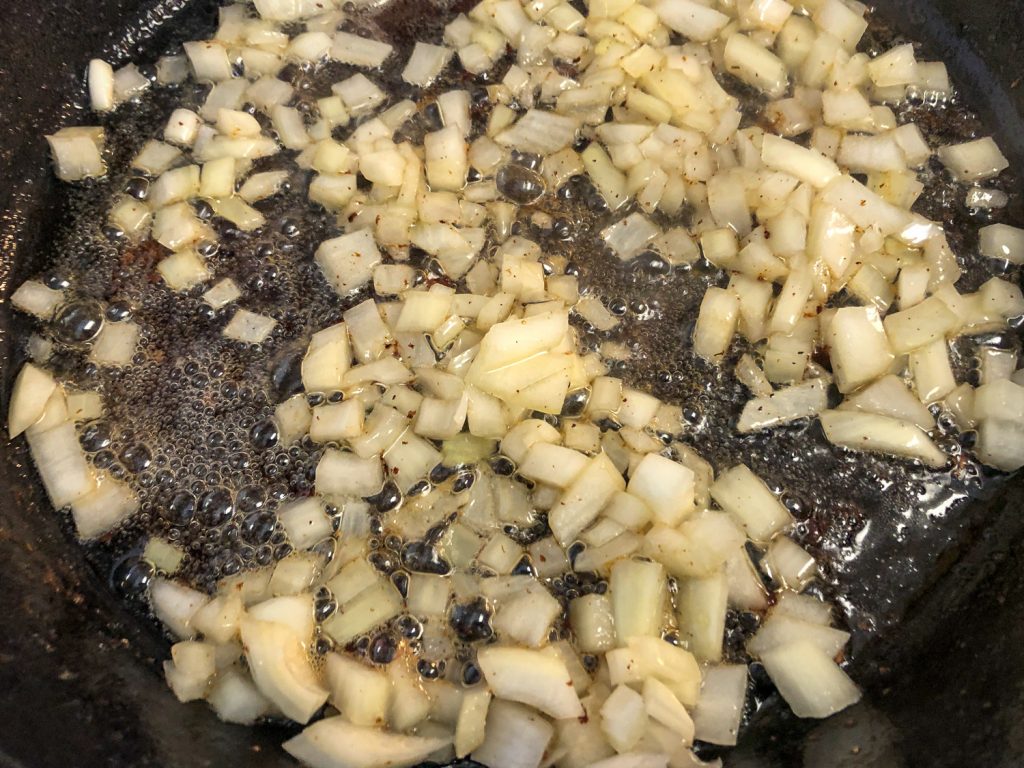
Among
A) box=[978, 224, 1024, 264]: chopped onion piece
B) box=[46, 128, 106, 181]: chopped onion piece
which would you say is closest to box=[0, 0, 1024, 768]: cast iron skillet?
box=[46, 128, 106, 181]: chopped onion piece

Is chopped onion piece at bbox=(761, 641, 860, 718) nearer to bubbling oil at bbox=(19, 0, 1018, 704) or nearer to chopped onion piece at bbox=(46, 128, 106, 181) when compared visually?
bubbling oil at bbox=(19, 0, 1018, 704)

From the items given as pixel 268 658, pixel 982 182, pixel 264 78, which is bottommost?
pixel 268 658

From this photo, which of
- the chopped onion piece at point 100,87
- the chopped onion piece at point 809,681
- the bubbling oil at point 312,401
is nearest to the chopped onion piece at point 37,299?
the bubbling oil at point 312,401

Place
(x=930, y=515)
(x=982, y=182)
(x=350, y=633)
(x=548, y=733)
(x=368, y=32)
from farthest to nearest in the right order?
(x=368, y=32)
(x=982, y=182)
(x=930, y=515)
(x=350, y=633)
(x=548, y=733)

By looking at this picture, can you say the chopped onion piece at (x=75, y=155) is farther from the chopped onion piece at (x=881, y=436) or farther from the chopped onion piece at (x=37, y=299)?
the chopped onion piece at (x=881, y=436)

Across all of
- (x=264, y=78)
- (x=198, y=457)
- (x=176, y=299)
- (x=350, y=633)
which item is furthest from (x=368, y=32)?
(x=350, y=633)

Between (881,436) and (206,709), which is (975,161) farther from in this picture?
(206,709)

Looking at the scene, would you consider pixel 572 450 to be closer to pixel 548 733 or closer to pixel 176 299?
pixel 548 733

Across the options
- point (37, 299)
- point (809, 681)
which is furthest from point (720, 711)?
point (37, 299)
